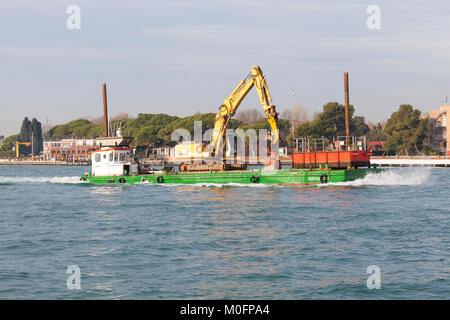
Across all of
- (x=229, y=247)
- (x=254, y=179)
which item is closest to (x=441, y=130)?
(x=254, y=179)

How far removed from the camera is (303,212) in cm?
3262

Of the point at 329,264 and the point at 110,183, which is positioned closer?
the point at 329,264

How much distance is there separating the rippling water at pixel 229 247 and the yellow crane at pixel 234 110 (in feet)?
41.1

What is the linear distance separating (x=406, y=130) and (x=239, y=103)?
91.4m

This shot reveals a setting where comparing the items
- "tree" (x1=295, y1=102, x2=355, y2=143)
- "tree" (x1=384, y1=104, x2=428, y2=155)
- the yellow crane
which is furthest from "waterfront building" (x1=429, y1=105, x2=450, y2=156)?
the yellow crane

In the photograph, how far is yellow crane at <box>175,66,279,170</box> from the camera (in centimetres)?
5184

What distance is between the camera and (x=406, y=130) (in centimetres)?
13488

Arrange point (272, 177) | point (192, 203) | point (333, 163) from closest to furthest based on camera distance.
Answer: point (192, 203) < point (272, 177) < point (333, 163)

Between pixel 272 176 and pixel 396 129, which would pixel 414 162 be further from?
pixel 272 176

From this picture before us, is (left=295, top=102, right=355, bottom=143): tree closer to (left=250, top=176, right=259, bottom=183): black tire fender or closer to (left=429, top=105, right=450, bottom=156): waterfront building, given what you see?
(left=429, top=105, right=450, bottom=156): waterfront building
